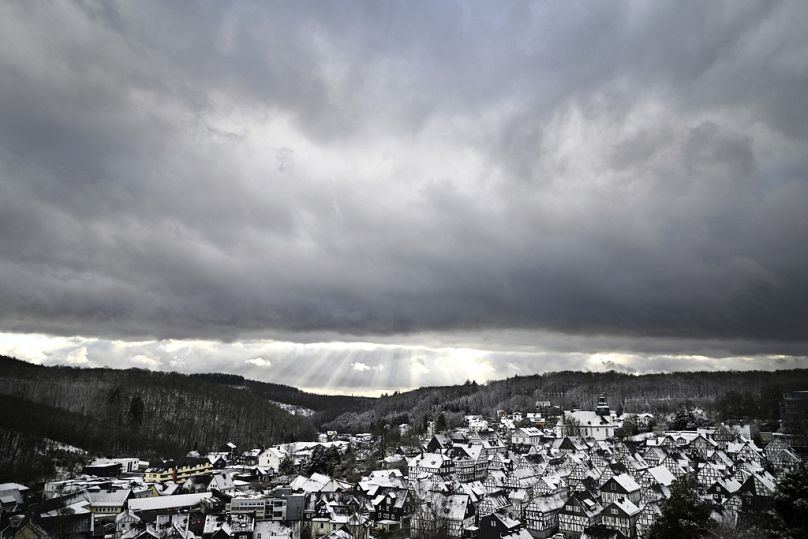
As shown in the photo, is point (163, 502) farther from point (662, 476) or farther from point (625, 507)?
point (662, 476)

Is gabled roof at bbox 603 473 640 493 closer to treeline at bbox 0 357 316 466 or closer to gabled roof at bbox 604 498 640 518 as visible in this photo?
gabled roof at bbox 604 498 640 518

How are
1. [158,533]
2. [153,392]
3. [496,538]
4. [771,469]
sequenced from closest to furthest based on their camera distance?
[496,538]
[158,533]
[771,469]
[153,392]

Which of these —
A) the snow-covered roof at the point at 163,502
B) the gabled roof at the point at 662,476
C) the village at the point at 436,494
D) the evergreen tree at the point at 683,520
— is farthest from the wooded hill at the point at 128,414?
the evergreen tree at the point at 683,520

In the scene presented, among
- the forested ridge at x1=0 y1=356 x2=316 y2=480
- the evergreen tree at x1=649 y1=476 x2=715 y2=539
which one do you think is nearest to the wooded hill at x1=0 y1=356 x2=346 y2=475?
the forested ridge at x1=0 y1=356 x2=316 y2=480

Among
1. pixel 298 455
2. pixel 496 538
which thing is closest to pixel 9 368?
pixel 298 455

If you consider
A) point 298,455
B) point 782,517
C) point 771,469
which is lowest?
point 298,455

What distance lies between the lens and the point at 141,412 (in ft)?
503

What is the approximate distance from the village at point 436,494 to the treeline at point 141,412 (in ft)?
116

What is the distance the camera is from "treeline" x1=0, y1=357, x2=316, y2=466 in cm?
12656

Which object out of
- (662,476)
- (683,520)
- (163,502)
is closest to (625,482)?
(662,476)

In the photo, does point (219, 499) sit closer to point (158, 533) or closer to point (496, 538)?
point (158, 533)

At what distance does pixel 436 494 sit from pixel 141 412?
12411cm

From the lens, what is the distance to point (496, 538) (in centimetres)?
5003

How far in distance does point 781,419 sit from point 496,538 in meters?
82.8
